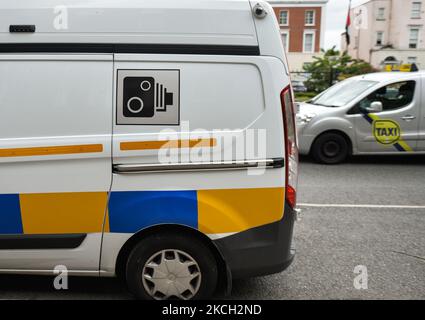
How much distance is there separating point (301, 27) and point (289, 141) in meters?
53.9

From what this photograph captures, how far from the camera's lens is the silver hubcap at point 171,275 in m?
2.99

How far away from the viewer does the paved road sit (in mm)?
3455

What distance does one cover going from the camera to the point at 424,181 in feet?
23.3

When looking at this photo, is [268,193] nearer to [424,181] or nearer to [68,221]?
[68,221]

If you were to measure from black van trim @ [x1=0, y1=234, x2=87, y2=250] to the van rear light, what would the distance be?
1.38 metres

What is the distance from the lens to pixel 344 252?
4277 millimetres

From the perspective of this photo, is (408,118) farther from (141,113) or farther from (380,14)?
(380,14)

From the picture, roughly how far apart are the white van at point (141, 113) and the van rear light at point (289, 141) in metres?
0.04

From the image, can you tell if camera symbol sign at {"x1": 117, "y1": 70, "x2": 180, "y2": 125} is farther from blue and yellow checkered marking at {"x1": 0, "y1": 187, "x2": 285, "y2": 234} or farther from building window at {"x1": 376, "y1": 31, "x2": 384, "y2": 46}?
building window at {"x1": 376, "y1": 31, "x2": 384, "y2": 46}

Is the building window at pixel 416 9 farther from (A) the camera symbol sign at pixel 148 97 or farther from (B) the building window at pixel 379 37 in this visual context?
(A) the camera symbol sign at pixel 148 97

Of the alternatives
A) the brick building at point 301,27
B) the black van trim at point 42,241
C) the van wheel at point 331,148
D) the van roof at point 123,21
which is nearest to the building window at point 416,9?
the brick building at point 301,27

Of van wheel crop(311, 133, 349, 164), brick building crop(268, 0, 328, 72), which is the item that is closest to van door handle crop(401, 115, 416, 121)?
van wheel crop(311, 133, 349, 164)

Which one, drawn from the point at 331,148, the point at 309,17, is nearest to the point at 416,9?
the point at 309,17
